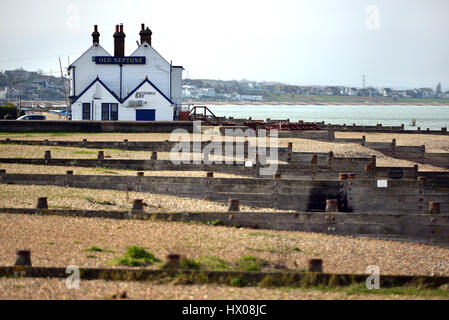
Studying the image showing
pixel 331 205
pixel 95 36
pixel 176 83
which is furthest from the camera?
pixel 176 83

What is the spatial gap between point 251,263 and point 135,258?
227 centimetres

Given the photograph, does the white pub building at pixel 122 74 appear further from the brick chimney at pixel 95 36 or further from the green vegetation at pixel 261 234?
the green vegetation at pixel 261 234

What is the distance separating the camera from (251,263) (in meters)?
14.0

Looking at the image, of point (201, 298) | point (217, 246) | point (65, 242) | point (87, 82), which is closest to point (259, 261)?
point (217, 246)

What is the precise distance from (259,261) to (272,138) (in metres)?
32.7

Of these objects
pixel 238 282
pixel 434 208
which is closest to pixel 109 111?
pixel 434 208

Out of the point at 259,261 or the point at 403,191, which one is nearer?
the point at 259,261

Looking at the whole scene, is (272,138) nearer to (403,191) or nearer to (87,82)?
(87,82)

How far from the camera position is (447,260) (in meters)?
Answer: 16.2

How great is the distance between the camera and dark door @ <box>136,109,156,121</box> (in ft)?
192

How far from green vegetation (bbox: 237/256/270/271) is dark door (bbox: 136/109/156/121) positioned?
1772 inches

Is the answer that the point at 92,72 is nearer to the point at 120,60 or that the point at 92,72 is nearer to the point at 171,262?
the point at 120,60

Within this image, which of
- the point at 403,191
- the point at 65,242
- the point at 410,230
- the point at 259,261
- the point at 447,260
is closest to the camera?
the point at 259,261

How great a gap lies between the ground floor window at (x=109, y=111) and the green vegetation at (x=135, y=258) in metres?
45.1
